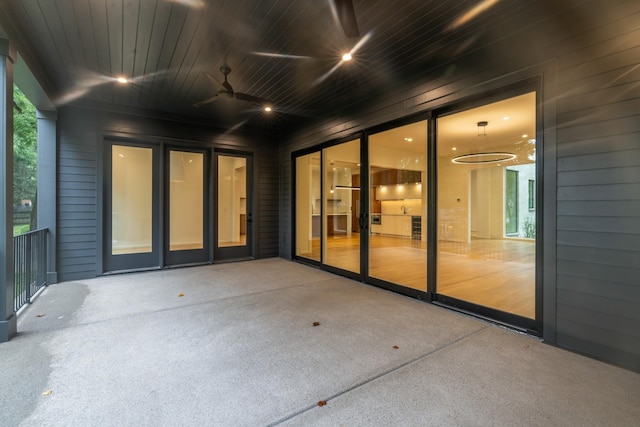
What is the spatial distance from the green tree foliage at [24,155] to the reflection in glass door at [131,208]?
1091 millimetres

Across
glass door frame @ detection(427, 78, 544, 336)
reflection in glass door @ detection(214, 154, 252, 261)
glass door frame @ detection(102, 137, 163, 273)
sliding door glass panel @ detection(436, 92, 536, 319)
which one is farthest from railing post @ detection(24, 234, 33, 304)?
sliding door glass panel @ detection(436, 92, 536, 319)

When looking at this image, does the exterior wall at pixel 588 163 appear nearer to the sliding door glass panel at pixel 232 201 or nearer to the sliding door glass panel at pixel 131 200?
the sliding door glass panel at pixel 232 201

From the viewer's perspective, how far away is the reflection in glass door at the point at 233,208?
6566 millimetres

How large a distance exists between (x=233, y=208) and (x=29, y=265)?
11.6 ft

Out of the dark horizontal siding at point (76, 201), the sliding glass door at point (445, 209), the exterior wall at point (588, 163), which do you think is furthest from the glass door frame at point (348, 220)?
the dark horizontal siding at point (76, 201)

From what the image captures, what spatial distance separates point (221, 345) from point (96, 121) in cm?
493

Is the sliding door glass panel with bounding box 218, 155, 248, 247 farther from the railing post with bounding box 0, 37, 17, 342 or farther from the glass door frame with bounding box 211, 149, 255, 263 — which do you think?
the railing post with bounding box 0, 37, 17, 342

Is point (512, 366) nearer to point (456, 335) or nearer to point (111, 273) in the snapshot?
point (456, 335)

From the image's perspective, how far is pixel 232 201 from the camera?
22.3 feet

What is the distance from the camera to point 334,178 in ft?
20.0

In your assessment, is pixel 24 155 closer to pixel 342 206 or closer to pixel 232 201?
pixel 232 201

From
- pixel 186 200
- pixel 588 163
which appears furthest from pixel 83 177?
pixel 588 163

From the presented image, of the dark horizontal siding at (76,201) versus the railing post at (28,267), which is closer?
the railing post at (28,267)

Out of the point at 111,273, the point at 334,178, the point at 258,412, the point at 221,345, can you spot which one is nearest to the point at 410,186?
the point at 334,178
